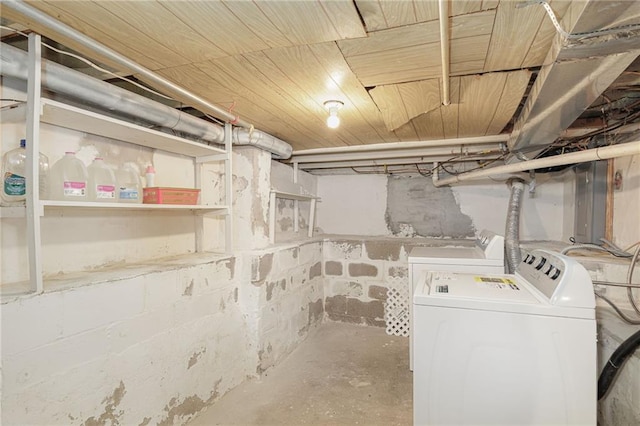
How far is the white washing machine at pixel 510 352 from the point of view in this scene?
48.2 inches

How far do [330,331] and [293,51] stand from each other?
282 cm

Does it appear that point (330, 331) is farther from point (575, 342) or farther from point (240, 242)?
point (575, 342)

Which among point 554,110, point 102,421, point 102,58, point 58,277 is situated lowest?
point 102,421

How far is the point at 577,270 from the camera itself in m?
1.26

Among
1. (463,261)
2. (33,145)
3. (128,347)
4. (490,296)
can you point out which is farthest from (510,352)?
(33,145)

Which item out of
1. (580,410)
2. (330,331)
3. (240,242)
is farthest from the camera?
(330,331)

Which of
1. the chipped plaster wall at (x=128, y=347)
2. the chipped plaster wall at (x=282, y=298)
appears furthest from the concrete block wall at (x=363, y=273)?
the chipped plaster wall at (x=128, y=347)

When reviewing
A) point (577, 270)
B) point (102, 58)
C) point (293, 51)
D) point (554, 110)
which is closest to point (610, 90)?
point (554, 110)

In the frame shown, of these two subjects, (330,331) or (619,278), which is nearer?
(619,278)

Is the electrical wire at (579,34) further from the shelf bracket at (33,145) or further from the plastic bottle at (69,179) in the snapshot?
the plastic bottle at (69,179)

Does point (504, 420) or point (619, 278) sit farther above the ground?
point (619, 278)

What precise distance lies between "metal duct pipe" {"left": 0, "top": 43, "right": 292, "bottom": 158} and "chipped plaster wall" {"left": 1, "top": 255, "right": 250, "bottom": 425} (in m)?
0.83

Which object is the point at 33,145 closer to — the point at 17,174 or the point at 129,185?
the point at 17,174

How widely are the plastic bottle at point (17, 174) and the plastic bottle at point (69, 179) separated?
0.12 ft
